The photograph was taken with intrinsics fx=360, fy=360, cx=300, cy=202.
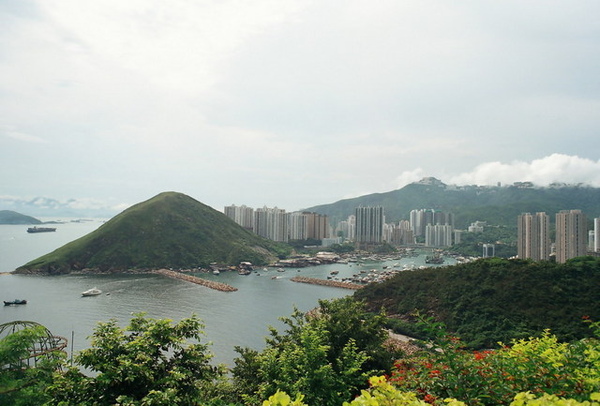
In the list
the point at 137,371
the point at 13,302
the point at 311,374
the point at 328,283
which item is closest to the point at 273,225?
the point at 328,283

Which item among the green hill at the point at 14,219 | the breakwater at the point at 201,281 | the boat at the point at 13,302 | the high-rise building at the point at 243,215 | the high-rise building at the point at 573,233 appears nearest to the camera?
the boat at the point at 13,302

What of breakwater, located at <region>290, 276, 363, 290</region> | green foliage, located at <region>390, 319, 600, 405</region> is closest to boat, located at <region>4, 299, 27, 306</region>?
breakwater, located at <region>290, 276, 363, 290</region>

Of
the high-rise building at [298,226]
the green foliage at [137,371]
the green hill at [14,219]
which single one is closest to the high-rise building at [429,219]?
the high-rise building at [298,226]

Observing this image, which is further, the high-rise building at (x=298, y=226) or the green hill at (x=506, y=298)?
the high-rise building at (x=298, y=226)

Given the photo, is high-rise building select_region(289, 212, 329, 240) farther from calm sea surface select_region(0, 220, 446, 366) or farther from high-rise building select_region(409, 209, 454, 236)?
high-rise building select_region(409, 209, 454, 236)

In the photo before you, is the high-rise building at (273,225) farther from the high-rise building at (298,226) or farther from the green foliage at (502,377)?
the green foliage at (502,377)

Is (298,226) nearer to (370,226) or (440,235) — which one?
(370,226)

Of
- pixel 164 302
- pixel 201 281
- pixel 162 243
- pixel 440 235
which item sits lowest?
pixel 201 281
